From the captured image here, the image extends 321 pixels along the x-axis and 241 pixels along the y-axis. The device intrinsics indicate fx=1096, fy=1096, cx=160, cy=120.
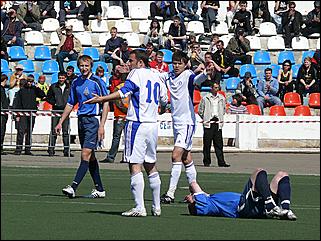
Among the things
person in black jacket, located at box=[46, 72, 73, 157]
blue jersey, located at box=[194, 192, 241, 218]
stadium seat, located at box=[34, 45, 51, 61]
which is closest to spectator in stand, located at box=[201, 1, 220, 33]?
stadium seat, located at box=[34, 45, 51, 61]

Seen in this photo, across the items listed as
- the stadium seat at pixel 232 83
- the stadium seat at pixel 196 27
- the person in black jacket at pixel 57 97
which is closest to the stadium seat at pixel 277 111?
the stadium seat at pixel 232 83

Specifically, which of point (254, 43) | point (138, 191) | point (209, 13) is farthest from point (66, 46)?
point (138, 191)

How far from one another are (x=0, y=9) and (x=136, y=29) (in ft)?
14.7

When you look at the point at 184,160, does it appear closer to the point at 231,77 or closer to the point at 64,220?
the point at 64,220

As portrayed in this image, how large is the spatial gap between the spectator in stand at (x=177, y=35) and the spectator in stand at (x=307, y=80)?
397cm

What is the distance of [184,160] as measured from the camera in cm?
1591

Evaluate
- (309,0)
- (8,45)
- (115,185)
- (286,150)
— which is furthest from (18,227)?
(309,0)

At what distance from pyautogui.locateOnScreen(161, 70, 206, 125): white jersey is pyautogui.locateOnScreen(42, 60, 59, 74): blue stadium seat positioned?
17708 millimetres

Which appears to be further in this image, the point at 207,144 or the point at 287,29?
the point at 287,29

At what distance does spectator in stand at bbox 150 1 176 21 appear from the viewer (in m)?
35.8

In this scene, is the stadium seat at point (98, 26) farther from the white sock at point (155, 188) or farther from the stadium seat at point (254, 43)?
the white sock at point (155, 188)

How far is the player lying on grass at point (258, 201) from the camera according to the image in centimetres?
1255

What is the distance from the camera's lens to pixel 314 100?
30.8 meters

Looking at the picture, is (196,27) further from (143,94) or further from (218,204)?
(218,204)
